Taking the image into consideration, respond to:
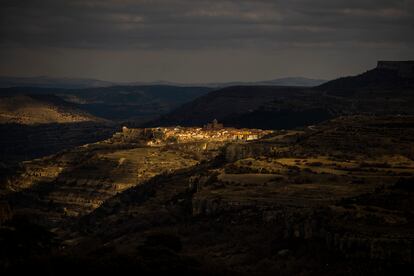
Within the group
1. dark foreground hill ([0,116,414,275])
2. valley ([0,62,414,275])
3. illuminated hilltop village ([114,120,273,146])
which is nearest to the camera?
dark foreground hill ([0,116,414,275])

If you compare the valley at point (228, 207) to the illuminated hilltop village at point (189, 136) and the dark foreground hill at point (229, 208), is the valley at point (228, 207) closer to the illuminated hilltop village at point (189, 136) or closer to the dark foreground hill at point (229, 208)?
the dark foreground hill at point (229, 208)

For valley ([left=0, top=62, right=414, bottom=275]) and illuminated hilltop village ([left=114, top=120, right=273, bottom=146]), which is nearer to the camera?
valley ([left=0, top=62, right=414, bottom=275])

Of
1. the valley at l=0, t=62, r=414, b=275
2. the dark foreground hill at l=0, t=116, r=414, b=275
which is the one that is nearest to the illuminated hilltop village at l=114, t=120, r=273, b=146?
the valley at l=0, t=62, r=414, b=275

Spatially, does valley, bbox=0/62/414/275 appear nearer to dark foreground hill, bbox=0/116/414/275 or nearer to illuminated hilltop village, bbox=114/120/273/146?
dark foreground hill, bbox=0/116/414/275

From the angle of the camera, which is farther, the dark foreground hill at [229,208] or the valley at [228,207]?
the valley at [228,207]

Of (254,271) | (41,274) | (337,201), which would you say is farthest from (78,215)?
(41,274)

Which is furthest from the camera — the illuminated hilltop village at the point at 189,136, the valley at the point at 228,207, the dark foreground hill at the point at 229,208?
the illuminated hilltop village at the point at 189,136

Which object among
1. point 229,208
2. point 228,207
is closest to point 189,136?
point 228,207

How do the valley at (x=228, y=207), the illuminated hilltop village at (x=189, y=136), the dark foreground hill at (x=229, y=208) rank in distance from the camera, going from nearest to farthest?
the dark foreground hill at (x=229, y=208) < the valley at (x=228, y=207) < the illuminated hilltop village at (x=189, y=136)

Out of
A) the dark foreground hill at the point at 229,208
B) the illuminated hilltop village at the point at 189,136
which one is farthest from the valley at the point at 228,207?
the illuminated hilltop village at the point at 189,136

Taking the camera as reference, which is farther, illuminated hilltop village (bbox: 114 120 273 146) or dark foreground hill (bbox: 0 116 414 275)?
illuminated hilltop village (bbox: 114 120 273 146)

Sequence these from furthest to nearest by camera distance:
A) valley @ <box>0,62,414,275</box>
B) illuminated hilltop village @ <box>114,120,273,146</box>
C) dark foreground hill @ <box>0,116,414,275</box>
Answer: illuminated hilltop village @ <box>114,120,273,146</box> < valley @ <box>0,62,414,275</box> < dark foreground hill @ <box>0,116,414,275</box>
